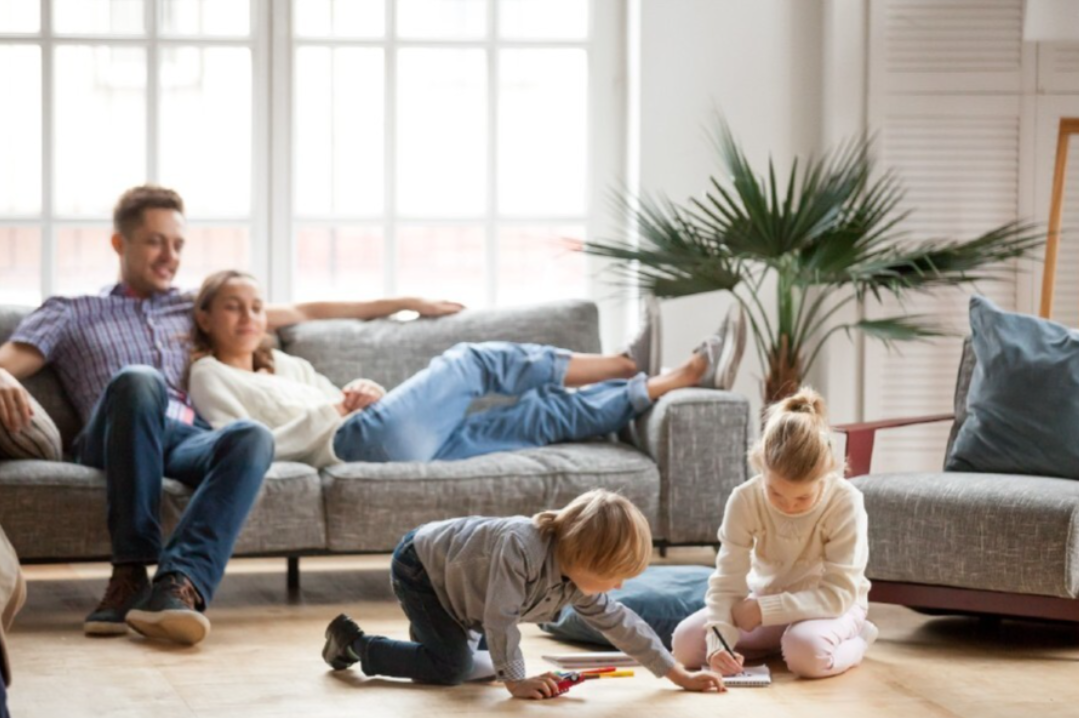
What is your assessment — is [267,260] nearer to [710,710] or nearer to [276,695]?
[276,695]

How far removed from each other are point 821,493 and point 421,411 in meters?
1.32

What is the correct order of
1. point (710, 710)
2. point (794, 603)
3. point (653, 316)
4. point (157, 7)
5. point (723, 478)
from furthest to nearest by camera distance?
1. point (157, 7)
2. point (653, 316)
3. point (723, 478)
4. point (794, 603)
5. point (710, 710)

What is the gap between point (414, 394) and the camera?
4297 millimetres

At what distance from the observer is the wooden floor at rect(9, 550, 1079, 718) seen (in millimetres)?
2975

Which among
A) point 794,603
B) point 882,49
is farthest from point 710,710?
point 882,49

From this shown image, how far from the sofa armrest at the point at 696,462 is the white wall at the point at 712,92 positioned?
1.01m

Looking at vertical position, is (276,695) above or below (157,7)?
below

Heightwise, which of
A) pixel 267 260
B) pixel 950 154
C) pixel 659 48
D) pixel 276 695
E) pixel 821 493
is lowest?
pixel 276 695

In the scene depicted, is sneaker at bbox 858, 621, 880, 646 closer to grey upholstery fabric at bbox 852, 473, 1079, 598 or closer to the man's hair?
grey upholstery fabric at bbox 852, 473, 1079, 598

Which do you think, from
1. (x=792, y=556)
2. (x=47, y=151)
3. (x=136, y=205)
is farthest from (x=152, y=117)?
(x=792, y=556)

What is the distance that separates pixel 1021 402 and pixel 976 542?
0.51m

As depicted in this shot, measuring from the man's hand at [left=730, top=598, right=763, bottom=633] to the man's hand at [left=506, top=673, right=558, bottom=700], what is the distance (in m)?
0.44

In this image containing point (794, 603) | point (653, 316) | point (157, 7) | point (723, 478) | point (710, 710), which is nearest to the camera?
point (710, 710)

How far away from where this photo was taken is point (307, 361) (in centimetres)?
461
